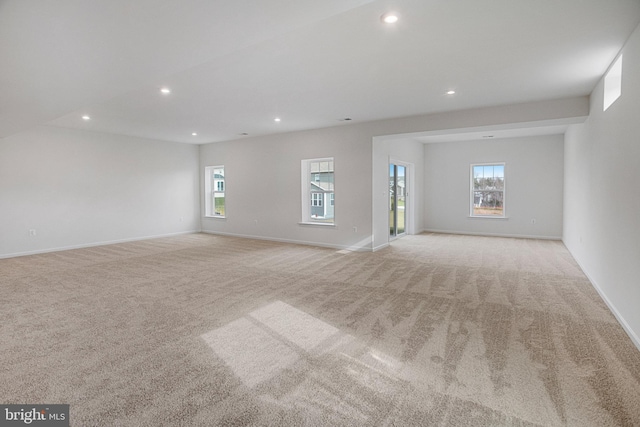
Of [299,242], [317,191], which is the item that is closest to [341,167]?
[317,191]

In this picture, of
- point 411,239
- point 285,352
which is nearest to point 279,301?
point 285,352

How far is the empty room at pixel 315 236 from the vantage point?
6.25 ft

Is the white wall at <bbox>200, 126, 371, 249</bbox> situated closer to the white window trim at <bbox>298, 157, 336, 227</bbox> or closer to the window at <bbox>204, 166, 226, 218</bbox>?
the white window trim at <bbox>298, 157, 336, 227</bbox>

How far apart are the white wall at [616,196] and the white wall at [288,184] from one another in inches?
133

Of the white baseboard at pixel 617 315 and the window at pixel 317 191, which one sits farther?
the window at pixel 317 191

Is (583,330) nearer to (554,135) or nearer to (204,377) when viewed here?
(204,377)

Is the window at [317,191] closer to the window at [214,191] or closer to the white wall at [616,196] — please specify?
the window at [214,191]

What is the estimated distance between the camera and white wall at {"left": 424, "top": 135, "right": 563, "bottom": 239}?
7.90 metres

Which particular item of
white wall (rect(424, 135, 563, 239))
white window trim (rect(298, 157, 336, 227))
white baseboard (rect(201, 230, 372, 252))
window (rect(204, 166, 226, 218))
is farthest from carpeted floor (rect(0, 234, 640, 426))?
window (rect(204, 166, 226, 218))

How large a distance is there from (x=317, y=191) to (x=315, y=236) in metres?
1.06

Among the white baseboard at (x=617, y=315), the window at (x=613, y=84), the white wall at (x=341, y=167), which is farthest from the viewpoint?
the white wall at (x=341, y=167)

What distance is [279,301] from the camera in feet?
11.7
